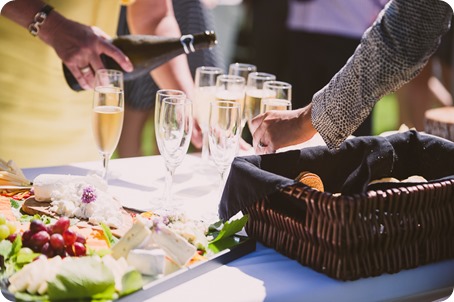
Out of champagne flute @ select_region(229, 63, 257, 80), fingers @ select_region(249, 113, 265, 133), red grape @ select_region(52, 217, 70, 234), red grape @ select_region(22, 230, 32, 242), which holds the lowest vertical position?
red grape @ select_region(22, 230, 32, 242)

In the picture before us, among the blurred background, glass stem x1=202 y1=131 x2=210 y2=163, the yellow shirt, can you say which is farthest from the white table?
the blurred background

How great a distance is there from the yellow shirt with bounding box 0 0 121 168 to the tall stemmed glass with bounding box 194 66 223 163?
0.97 meters

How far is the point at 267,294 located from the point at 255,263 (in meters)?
0.14

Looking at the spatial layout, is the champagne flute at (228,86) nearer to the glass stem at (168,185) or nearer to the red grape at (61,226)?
the glass stem at (168,185)

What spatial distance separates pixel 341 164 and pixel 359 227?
0.40 m

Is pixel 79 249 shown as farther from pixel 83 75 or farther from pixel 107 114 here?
pixel 83 75

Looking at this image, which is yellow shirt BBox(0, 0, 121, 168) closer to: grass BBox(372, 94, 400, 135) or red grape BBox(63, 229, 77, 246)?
red grape BBox(63, 229, 77, 246)

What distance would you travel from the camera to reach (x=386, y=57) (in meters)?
1.52

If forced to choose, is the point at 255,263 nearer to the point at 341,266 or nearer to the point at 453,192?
the point at 341,266

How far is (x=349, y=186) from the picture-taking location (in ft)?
4.61

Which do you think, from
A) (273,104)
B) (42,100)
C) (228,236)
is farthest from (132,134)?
(228,236)

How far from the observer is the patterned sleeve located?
1.50 m

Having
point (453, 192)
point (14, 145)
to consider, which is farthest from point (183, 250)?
point (14, 145)

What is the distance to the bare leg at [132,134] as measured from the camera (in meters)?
4.18
